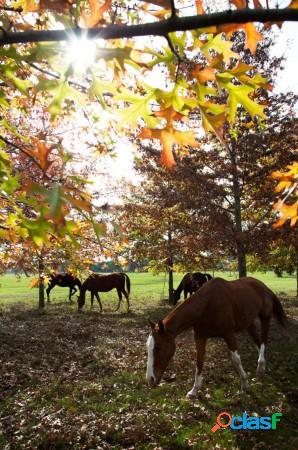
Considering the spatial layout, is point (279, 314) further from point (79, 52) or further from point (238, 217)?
point (79, 52)

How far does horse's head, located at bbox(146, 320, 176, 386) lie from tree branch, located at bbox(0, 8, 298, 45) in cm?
460

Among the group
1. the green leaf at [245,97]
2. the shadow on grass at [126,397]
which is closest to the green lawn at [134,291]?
the shadow on grass at [126,397]

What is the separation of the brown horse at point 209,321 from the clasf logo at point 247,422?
95 cm

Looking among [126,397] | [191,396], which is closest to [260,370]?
[191,396]

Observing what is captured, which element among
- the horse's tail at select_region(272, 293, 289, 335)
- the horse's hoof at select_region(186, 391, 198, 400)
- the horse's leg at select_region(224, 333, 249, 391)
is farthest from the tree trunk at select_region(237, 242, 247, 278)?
the horse's hoof at select_region(186, 391, 198, 400)

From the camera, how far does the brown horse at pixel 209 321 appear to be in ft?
17.3

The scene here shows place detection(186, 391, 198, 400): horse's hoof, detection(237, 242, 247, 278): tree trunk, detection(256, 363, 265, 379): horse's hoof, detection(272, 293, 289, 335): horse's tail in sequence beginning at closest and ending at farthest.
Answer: detection(186, 391, 198, 400): horse's hoof < detection(256, 363, 265, 379): horse's hoof < detection(272, 293, 289, 335): horse's tail < detection(237, 242, 247, 278): tree trunk

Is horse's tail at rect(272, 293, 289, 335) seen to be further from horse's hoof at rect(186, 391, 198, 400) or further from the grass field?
horse's hoof at rect(186, 391, 198, 400)

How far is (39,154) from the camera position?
1.86 m

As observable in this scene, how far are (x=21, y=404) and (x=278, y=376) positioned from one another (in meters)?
4.74

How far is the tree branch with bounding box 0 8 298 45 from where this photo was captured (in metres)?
1.15

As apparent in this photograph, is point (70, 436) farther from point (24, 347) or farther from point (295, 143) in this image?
point (295, 143)

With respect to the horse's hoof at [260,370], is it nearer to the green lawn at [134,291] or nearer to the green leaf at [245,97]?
the green lawn at [134,291]

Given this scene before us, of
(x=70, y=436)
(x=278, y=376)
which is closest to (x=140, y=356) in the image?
(x=278, y=376)
